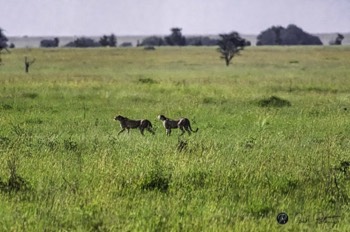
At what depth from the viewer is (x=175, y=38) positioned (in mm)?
158500

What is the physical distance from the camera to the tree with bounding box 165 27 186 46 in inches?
6240

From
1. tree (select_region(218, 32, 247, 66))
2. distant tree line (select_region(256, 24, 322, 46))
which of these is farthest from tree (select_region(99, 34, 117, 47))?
tree (select_region(218, 32, 247, 66))

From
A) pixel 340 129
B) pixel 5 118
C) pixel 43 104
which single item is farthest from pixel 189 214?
pixel 43 104

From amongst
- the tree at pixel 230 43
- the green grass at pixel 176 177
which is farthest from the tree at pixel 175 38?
the green grass at pixel 176 177

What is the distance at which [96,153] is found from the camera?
11.6m

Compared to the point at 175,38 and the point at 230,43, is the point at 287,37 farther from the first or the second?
the point at 230,43

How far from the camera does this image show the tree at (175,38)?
520ft

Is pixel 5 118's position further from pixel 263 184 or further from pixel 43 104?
pixel 263 184

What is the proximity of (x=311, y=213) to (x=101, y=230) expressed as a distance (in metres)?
2.95

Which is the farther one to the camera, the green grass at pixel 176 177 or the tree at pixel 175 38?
the tree at pixel 175 38

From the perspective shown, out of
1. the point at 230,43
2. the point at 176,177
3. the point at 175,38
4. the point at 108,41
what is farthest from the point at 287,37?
the point at 176,177

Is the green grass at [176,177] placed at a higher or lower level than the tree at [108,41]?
higher

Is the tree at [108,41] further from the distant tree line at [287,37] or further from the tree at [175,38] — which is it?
the distant tree line at [287,37]

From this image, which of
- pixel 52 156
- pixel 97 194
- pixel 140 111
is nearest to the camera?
pixel 97 194
